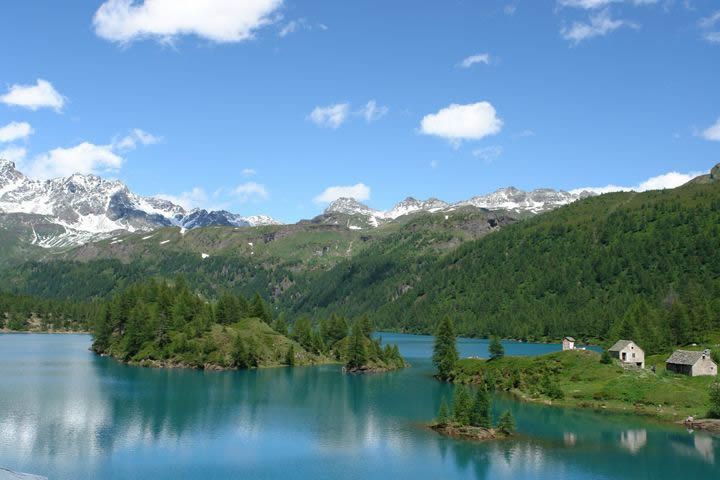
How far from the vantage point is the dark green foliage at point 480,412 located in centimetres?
9256

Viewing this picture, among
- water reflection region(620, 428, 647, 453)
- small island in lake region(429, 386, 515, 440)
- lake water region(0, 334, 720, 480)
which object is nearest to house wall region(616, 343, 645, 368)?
lake water region(0, 334, 720, 480)

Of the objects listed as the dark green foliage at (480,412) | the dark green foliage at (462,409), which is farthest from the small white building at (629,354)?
the dark green foliage at (462,409)

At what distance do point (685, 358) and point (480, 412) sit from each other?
171 feet

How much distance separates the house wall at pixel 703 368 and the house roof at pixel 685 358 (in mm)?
705

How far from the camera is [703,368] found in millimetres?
120000

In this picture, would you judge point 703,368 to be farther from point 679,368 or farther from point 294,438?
point 294,438

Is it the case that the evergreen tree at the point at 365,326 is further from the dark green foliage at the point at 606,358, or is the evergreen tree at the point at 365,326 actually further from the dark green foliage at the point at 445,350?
the dark green foliage at the point at 606,358

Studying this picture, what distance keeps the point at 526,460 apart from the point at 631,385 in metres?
48.3

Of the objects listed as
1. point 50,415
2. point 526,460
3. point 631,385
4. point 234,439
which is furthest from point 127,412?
point 631,385

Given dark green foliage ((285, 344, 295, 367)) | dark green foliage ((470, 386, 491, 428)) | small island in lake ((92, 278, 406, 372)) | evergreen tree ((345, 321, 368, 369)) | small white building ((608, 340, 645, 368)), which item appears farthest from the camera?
dark green foliage ((285, 344, 295, 367))

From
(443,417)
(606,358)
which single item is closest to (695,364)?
(606,358)

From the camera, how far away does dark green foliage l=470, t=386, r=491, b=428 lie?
92562 mm

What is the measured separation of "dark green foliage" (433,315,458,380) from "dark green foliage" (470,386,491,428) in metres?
56.7

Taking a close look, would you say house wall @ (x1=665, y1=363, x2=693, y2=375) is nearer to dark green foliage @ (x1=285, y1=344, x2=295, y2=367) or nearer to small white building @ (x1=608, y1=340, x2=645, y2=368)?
small white building @ (x1=608, y1=340, x2=645, y2=368)
